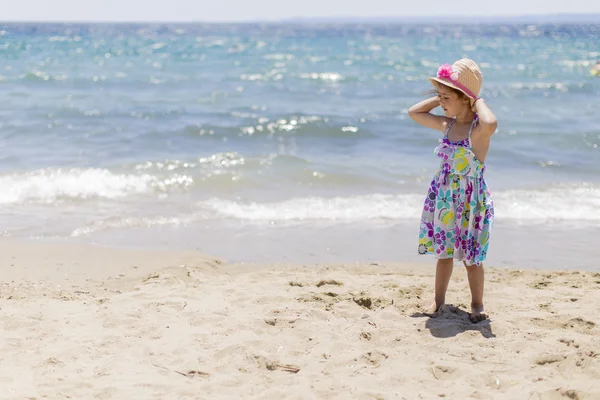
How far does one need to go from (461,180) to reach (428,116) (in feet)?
1.51

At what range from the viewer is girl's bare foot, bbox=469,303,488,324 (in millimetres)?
4465

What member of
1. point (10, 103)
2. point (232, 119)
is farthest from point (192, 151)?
point (10, 103)

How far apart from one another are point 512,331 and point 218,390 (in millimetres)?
1808

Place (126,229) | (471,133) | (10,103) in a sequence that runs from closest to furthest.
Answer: (471,133), (126,229), (10,103)

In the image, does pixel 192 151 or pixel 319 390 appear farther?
pixel 192 151

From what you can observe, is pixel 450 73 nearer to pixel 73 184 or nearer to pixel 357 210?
pixel 357 210

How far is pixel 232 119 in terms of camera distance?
14398 millimetres

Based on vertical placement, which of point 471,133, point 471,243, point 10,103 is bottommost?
point 10,103

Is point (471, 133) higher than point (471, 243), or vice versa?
point (471, 133)

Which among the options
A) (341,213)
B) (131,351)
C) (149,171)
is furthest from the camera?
(149,171)

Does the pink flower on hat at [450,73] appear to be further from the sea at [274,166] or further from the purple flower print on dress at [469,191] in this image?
the sea at [274,166]

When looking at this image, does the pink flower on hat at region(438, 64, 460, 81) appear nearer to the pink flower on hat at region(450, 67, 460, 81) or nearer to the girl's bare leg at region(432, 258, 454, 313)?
the pink flower on hat at region(450, 67, 460, 81)

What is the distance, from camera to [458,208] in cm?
434

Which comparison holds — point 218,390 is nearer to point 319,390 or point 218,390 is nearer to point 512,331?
point 319,390
